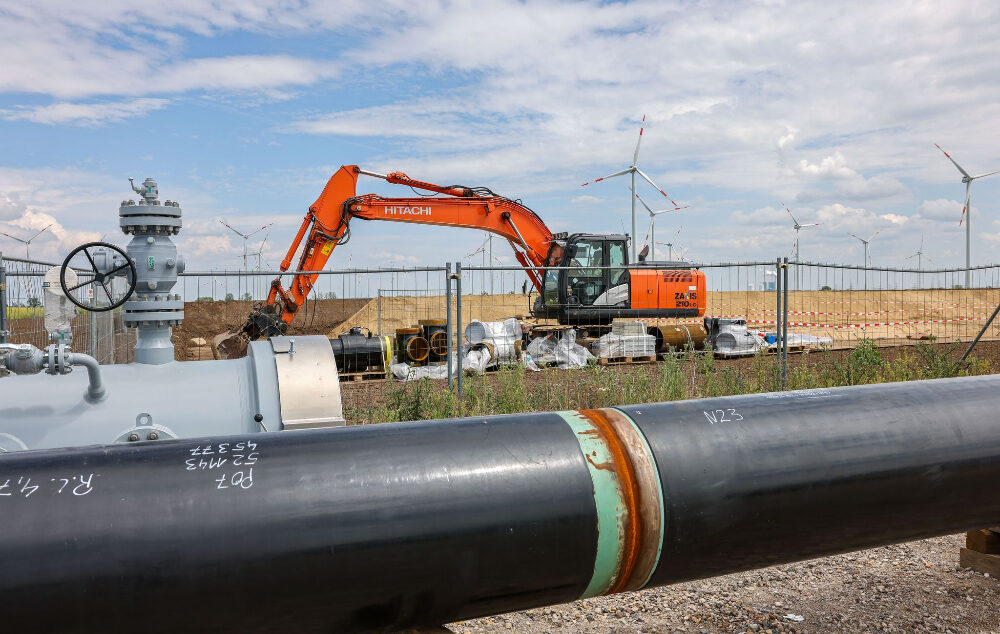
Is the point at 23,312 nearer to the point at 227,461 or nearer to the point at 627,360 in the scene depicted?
the point at 227,461

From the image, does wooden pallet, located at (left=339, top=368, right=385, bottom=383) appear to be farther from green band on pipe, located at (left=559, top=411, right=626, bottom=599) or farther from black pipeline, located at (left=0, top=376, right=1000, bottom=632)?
green band on pipe, located at (left=559, top=411, right=626, bottom=599)

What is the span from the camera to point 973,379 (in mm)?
3029

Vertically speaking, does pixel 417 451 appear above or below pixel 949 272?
below

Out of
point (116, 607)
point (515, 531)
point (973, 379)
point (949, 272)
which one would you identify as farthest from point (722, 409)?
point (949, 272)

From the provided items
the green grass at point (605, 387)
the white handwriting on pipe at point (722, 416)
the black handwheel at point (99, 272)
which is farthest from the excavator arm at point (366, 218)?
the white handwriting on pipe at point (722, 416)

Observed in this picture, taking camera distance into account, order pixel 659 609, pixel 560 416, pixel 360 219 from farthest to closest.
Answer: pixel 360 219 → pixel 659 609 → pixel 560 416

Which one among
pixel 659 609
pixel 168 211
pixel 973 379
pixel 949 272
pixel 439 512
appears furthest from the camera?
pixel 949 272

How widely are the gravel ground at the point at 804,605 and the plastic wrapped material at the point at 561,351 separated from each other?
277 inches

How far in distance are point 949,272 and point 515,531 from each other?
11.0 metres

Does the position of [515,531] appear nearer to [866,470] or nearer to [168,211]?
[866,470]

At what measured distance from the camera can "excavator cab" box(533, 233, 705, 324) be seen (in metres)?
12.7

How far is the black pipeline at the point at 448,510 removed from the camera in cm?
177

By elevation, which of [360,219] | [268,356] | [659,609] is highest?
[360,219]

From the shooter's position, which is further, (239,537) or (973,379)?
(973,379)
